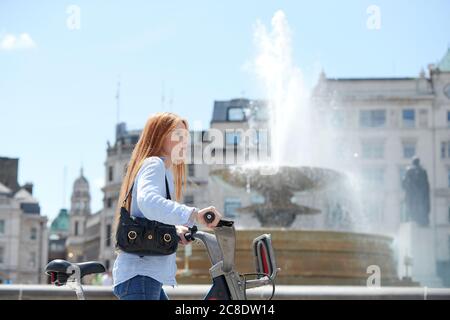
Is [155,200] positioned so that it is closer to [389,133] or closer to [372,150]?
[372,150]

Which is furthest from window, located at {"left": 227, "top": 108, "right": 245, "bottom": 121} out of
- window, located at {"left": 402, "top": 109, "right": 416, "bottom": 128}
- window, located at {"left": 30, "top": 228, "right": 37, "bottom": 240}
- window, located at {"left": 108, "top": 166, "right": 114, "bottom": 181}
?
window, located at {"left": 30, "top": 228, "right": 37, "bottom": 240}

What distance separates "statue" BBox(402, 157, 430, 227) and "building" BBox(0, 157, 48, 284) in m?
59.9

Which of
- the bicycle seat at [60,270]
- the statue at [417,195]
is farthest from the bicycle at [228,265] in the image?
the statue at [417,195]

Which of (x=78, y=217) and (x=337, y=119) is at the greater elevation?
(x=337, y=119)

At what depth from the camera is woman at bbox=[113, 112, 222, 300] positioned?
13.2ft

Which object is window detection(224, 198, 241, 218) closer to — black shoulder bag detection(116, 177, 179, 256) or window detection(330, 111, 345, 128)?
window detection(330, 111, 345, 128)

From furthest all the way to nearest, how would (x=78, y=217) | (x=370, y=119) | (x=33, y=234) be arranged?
1. (x=78, y=217)
2. (x=33, y=234)
3. (x=370, y=119)

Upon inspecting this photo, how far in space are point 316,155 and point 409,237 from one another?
110 feet

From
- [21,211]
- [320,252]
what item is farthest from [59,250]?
[320,252]

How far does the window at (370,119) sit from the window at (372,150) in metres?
1.49

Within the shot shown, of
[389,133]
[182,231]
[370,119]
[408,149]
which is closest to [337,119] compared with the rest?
[370,119]

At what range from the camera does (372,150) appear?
7275cm

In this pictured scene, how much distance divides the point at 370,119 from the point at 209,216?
228 feet

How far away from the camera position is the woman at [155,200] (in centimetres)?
402
